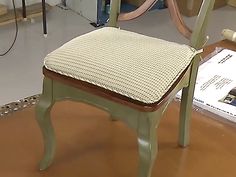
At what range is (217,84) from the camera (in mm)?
1940

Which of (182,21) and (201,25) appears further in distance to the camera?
(182,21)

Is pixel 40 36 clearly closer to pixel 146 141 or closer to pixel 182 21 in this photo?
pixel 182 21

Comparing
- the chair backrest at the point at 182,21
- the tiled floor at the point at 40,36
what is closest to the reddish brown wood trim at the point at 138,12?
the chair backrest at the point at 182,21

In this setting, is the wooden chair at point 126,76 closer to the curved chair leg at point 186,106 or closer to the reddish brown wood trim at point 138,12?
the curved chair leg at point 186,106

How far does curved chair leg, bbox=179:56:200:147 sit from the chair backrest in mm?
70

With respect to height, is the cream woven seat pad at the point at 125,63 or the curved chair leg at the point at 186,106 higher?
the cream woven seat pad at the point at 125,63

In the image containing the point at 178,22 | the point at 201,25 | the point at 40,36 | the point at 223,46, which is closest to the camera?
the point at 201,25

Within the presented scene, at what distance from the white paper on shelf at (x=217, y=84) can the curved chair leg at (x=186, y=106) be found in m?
0.23

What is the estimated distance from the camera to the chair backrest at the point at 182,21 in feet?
4.52

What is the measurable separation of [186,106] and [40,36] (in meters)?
1.37

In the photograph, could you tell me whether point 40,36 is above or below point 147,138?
below

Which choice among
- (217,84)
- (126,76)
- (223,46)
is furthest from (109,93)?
(223,46)

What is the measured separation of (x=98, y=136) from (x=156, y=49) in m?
0.47

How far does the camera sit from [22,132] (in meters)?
1.67
